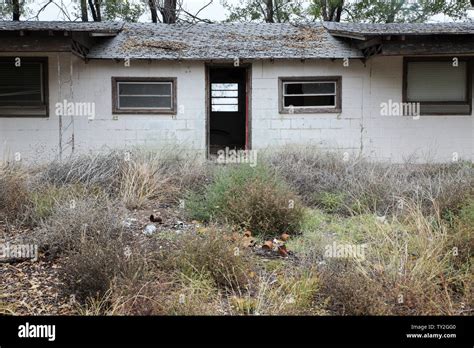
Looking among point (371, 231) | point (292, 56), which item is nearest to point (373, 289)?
point (371, 231)

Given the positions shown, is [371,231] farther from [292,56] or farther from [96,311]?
[292,56]

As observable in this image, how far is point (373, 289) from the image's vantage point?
4184 millimetres

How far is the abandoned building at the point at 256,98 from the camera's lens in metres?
12.8

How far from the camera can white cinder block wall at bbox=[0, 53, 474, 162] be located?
1284 cm

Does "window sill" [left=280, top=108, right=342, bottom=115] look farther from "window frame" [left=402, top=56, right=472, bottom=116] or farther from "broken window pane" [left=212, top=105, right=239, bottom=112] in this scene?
"broken window pane" [left=212, top=105, right=239, bottom=112]

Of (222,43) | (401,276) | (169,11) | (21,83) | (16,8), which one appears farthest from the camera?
(169,11)

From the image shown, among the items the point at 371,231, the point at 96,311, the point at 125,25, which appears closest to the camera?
the point at 96,311

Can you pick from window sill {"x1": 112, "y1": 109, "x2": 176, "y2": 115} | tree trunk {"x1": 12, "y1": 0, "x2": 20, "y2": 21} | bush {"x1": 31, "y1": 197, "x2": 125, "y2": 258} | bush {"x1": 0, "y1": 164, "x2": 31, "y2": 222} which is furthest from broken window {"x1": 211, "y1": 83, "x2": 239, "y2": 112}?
bush {"x1": 31, "y1": 197, "x2": 125, "y2": 258}

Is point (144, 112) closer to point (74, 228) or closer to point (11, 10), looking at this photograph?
point (74, 228)

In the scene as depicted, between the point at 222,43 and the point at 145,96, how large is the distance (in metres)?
2.45

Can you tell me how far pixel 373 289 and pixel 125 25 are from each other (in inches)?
476

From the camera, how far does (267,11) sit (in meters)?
24.9

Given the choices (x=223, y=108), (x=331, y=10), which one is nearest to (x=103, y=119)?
(x=223, y=108)

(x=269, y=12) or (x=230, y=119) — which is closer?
(x=230, y=119)
